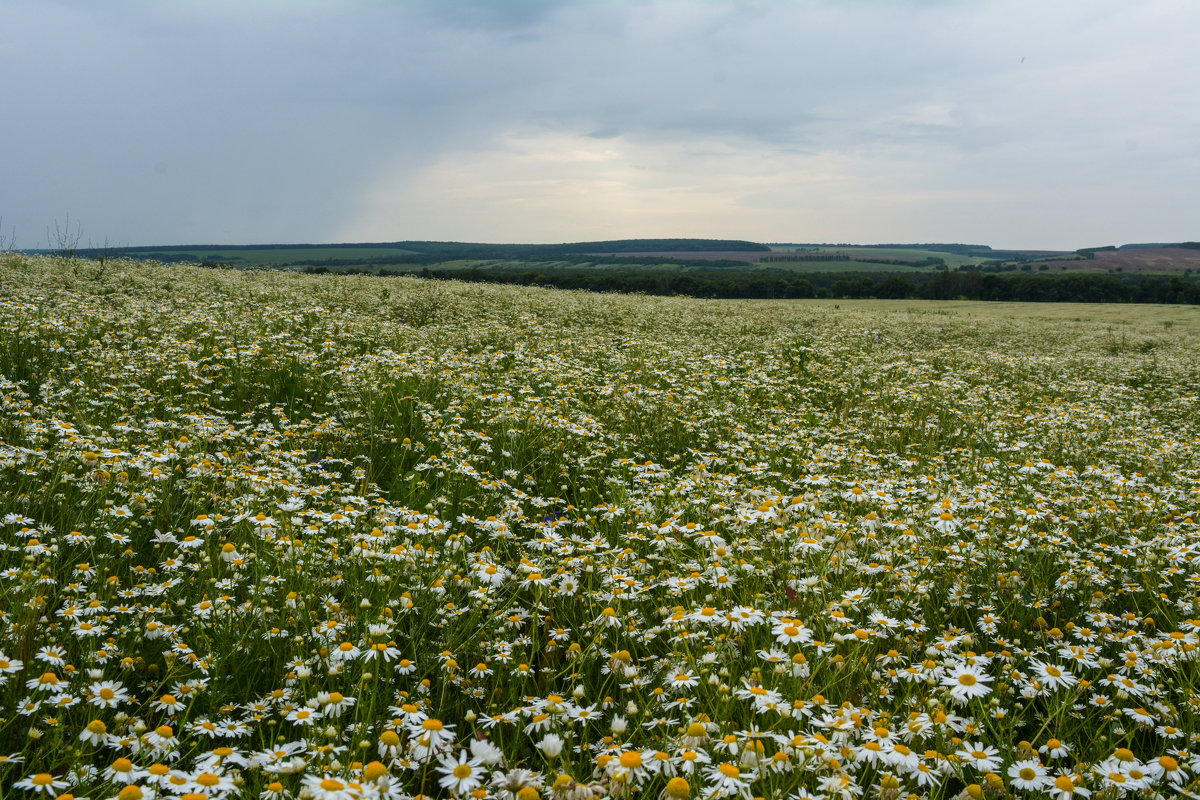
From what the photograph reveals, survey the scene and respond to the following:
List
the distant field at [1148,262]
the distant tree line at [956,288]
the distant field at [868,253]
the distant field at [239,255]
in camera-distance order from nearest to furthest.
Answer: the distant field at [239,255] → the distant tree line at [956,288] → the distant field at [1148,262] → the distant field at [868,253]

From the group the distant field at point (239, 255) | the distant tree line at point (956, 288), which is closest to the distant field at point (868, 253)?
the distant tree line at point (956, 288)

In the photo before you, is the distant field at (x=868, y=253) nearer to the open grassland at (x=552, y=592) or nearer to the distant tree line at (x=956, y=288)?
the distant tree line at (x=956, y=288)

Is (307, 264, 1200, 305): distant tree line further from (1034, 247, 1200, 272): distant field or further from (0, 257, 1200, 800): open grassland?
(0, 257, 1200, 800): open grassland

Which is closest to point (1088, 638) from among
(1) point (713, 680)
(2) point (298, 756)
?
(1) point (713, 680)

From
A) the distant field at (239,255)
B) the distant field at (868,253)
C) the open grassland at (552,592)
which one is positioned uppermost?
the distant field at (868,253)

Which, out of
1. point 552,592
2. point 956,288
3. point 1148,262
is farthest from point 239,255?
point 1148,262

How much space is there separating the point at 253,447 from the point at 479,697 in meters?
3.85

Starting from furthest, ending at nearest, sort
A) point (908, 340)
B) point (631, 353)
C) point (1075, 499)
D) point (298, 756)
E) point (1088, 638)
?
1. point (908, 340)
2. point (631, 353)
3. point (1075, 499)
4. point (1088, 638)
5. point (298, 756)

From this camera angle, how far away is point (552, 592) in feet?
12.4

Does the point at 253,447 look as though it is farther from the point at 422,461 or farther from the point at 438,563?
the point at 438,563

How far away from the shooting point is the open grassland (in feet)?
7.57

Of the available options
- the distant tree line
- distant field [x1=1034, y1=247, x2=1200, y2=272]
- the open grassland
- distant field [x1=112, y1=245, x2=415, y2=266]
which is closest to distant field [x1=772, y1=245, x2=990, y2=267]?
distant field [x1=1034, y1=247, x2=1200, y2=272]

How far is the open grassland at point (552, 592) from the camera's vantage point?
231 centimetres

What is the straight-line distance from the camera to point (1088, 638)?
3.41 metres
